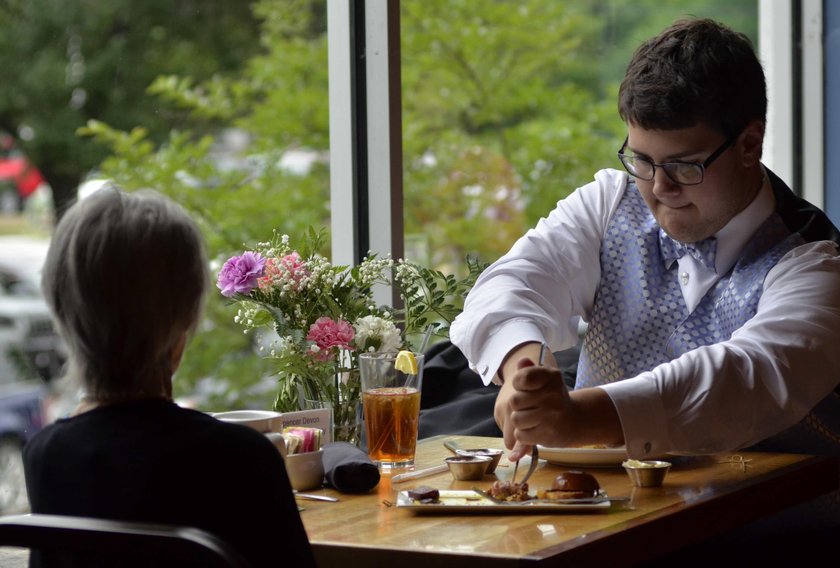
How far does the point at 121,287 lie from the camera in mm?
1246

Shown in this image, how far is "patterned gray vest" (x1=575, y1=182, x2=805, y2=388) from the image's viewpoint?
2107mm

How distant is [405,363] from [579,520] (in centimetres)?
47

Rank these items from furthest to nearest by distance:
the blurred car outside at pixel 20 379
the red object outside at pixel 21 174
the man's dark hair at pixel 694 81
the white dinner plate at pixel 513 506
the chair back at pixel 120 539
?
the red object outside at pixel 21 174
the blurred car outside at pixel 20 379
the man's dark hair at pixel 694 81
the white dinner plate at pixel 513 506
the chair back at pixel 120 539

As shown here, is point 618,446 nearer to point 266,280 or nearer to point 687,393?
point 687,393

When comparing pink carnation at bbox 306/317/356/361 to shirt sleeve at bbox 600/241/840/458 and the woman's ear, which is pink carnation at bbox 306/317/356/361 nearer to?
shirt sleeve at bbox 600/241/840/458

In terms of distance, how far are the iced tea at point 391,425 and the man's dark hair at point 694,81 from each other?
60 cm

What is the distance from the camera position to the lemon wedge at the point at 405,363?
A: 1879mm

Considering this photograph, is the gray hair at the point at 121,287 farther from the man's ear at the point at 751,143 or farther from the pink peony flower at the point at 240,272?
the man's ear at the point at 751,143

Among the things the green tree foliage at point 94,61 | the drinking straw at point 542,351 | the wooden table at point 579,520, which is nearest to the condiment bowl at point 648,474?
the wooden table at point 579,520

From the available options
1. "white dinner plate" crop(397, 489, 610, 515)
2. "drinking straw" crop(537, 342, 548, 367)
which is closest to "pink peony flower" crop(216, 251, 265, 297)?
"drinking straw" crop(537, 342, 548, 367)

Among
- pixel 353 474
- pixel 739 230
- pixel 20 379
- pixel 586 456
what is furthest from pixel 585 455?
pixel 20 379

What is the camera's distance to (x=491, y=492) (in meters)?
1.60

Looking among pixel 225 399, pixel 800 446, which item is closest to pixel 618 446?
pixel 800 446

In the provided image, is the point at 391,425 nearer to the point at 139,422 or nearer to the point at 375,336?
the point at 375,336
